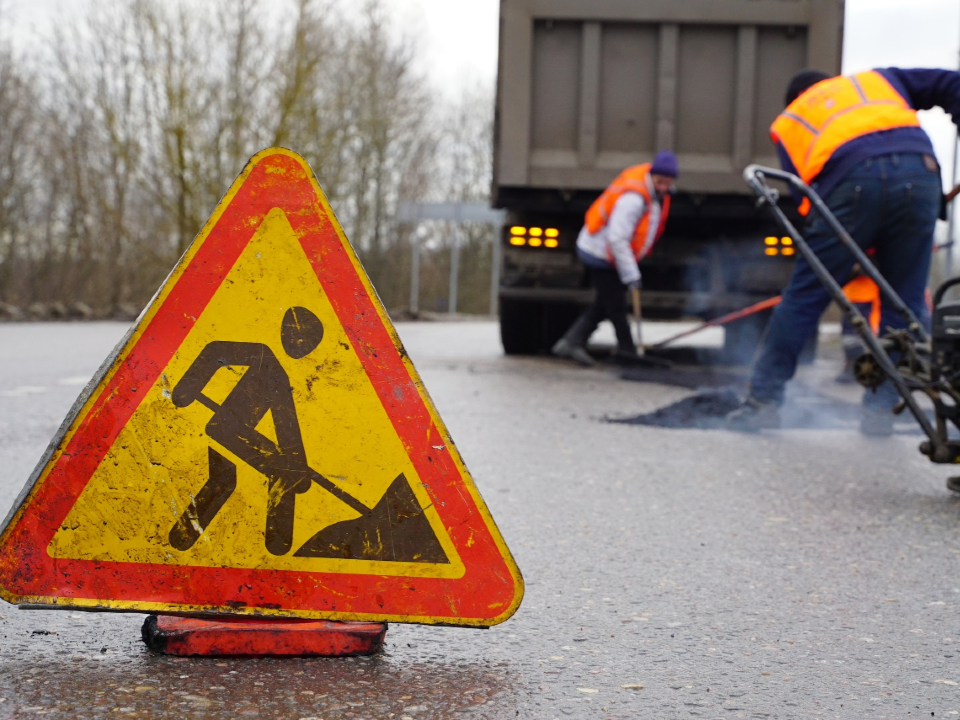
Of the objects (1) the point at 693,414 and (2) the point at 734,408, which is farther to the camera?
(2) the point at 734,408

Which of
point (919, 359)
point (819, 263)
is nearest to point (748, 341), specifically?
point (819, 263)

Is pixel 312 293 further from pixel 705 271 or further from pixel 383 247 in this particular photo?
pixel 383 247

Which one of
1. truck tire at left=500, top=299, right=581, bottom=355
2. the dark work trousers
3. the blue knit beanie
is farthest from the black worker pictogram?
truck tire at left=500, top=299, right=581, bottom=355

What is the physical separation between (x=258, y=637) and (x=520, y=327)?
8.90 metres

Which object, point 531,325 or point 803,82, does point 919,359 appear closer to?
point 803,82

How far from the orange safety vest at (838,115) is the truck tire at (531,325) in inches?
203

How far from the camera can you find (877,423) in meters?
5.78

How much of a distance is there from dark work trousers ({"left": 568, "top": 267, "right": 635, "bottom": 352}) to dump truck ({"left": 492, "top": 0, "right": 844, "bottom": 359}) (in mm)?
600

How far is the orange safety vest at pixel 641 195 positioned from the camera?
30.5ft

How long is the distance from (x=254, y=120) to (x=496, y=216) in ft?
24.1

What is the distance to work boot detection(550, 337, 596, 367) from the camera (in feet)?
33.2

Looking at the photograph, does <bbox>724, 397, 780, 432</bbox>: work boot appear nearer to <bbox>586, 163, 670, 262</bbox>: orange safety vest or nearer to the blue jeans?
the blue jeans

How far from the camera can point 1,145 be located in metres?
22.9

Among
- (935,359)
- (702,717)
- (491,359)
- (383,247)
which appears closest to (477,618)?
(702,717)
